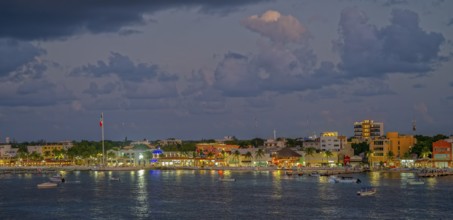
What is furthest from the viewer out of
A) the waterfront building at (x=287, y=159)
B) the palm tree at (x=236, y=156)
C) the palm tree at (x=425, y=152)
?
the palm tree at (x=236, y=156)

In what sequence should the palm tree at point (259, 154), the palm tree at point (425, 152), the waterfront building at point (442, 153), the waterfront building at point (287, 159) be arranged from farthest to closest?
the palm tree at point (259, 154) → the waterfront building at point (287, 159) → the palm tree at point (425, 152) → the waterfront building at point (442, 153)

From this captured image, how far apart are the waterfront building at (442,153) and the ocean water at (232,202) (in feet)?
97.7

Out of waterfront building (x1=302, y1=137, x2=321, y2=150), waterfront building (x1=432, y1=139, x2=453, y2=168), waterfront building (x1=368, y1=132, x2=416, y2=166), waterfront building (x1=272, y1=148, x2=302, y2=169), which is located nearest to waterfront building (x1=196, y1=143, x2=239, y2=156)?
waterfront building (x1=302, y1=137, x2=321, y2=150)

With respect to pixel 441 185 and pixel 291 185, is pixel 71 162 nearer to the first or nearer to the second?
pixel 291 185

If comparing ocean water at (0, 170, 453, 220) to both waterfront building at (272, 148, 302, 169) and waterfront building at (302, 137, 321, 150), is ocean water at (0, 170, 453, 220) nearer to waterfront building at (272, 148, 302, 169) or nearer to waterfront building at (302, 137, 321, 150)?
waterfront building at (272, 148, 302, 169)

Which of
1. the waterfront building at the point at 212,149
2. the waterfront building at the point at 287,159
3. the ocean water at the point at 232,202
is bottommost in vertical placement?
the ocean water at the point at 232,202

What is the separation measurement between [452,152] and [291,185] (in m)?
43.7

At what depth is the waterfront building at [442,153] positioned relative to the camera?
118 meters

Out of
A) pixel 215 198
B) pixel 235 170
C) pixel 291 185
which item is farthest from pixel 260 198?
pixel 235 170

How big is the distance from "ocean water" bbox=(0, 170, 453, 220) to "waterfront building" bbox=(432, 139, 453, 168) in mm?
29772

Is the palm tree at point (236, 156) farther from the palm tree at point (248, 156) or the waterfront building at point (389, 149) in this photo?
the waterfront building at point (389, 149)

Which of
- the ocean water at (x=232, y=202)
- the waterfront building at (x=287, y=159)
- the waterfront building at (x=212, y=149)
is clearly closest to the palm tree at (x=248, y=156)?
the waterfront building at (x=287, y=159)

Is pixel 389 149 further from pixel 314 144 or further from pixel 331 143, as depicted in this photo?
pixel 314 144

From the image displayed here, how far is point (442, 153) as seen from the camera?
119m
